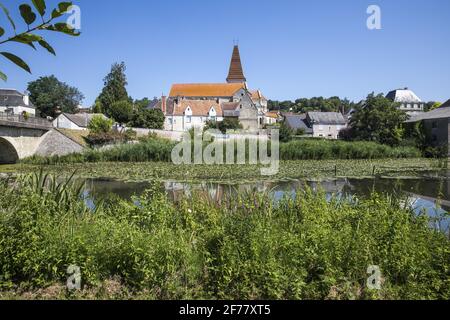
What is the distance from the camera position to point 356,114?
45.1 metres

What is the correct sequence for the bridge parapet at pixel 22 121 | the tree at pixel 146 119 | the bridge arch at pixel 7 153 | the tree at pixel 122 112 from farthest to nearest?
the tree at pixel 122 112
the tree at pixel 146 119
the bridge arch at pixel 7 153
the bridge parapet at pixel 22 121

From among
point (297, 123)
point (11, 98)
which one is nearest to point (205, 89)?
point (297, 123)

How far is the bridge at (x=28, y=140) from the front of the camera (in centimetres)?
3090

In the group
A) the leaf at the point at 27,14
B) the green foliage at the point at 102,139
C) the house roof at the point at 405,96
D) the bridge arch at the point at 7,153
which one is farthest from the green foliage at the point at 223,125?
the leaf at the point at 27,14

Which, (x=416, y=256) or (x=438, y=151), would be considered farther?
(x=438, y=151)

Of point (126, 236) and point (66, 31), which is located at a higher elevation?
point (66, 31)

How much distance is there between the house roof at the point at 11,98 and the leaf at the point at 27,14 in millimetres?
66864

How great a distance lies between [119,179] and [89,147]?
1739 cm

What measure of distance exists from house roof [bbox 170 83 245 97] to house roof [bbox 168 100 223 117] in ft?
45.8

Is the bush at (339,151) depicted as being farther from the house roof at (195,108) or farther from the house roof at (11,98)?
the house roof at (11,98)
